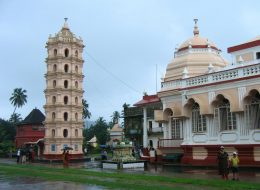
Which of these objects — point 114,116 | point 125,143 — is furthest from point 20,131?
point 114,116

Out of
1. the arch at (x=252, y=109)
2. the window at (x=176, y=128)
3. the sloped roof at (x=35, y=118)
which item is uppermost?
the sloped roof at (x=35, y=118)

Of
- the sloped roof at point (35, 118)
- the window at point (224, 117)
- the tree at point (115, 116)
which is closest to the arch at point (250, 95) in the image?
the window at point (224, 117)

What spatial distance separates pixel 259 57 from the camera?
23.5 meters

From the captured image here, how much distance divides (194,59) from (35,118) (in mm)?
35038

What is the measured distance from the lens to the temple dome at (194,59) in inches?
1105

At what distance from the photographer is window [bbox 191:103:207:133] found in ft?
78.0

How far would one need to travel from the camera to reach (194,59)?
2845 cm

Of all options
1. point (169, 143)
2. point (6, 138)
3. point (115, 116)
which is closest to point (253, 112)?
point (169, 143)

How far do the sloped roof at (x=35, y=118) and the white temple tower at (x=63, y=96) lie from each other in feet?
42.4

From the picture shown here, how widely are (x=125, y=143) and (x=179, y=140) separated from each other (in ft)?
14.6

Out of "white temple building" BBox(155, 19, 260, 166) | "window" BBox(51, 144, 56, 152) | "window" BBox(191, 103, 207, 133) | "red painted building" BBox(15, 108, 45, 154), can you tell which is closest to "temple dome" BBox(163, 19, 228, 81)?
"white temple building" BBox(155, 19, 260, 166)

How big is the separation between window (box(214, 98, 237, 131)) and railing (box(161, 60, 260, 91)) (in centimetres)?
154

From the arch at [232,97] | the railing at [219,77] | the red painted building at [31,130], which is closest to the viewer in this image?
the railing at [219,77]

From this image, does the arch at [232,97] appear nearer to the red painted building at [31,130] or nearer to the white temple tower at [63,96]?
the white temple tower at [63,96]
